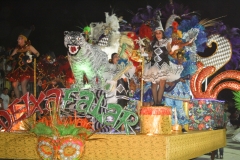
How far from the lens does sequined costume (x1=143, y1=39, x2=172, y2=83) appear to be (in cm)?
553

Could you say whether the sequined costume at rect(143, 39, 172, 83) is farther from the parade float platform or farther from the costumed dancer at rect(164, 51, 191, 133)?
the costumed dancer at rect(164, 51, 191, 133)

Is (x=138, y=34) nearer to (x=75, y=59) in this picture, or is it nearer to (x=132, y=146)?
(x=75, y=59)

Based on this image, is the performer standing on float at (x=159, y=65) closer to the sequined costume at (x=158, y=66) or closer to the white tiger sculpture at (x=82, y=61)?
the sequined costume at (x=158, y=66)

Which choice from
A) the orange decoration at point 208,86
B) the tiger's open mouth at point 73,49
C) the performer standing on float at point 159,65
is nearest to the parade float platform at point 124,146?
the performer standing on float at point 159,65

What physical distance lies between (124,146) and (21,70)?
85.0 inches

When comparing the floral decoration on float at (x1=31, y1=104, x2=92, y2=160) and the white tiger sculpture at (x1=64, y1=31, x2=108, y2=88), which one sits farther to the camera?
the white tiger sculpture at (x1=64, y1=31, x2=108, y2=88)

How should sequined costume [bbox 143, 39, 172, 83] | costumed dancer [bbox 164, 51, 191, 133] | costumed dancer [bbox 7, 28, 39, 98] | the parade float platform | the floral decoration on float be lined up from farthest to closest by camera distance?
costumed dancer [bbox 164, 51, 191, 133] → costumed dancer [bbox 7, 28, 39, 98] → sequined costume [bbox 143, 39, 172, 83] → the parade float platform → the floral decoration on float

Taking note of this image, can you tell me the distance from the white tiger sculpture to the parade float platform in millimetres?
1269

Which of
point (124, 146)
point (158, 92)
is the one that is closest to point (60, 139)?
point (124, 146)

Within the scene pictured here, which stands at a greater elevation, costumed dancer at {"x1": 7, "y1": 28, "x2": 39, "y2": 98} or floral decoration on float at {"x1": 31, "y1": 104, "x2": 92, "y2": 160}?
costumed dancer at {"x1": 7, "y1": 28, "x2": 39, "y2": 98}

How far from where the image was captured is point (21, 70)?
19.9ft

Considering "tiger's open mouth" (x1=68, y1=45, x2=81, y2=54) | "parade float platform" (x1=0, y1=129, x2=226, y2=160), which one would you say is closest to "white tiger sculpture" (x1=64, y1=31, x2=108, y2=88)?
"tiger's open mouth" (x1=68, y1=45, x2=81, y2=54)

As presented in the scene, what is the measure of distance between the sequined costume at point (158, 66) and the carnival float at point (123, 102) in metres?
0.02

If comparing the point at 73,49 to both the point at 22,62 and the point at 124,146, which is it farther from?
the point at 124,146
